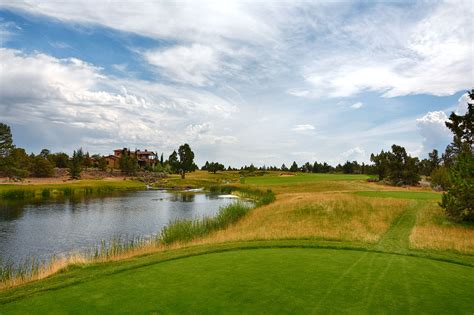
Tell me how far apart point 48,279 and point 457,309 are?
41.5 ft

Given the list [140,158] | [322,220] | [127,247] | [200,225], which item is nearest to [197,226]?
[200,225]

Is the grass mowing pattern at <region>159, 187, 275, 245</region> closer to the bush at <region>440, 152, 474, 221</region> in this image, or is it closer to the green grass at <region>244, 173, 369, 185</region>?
the bush at <region>440, 152, 474, 221</region>

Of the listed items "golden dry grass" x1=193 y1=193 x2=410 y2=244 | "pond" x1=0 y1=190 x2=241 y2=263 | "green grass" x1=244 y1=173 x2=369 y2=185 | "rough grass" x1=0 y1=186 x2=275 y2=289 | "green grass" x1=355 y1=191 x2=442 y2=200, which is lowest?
"pond" x1=0 y1=190 x2=241 y2=263

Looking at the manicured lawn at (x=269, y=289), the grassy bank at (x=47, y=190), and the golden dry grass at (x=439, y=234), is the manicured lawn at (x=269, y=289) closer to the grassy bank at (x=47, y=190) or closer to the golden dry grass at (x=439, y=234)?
the golden dry grass at (x=439, y=234)

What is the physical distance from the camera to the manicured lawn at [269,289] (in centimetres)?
846

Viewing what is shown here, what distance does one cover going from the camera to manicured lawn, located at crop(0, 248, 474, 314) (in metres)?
8.46

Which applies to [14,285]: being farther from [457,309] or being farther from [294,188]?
[294,188]

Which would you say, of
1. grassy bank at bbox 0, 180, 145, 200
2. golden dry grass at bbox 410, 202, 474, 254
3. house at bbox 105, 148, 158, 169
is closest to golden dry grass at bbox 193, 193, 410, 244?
golden dry grass at bbox 410, 202, 474, 254

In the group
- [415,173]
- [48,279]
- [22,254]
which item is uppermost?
[415,173]

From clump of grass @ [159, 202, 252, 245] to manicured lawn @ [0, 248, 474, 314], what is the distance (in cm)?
880

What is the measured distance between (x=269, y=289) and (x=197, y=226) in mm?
16209

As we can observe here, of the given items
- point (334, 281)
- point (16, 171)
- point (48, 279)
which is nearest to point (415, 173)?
point (334, 281)

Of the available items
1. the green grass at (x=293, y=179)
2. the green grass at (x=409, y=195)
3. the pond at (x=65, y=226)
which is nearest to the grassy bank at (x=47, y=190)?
the pond at (x=65, y=226)

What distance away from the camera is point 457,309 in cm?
839
